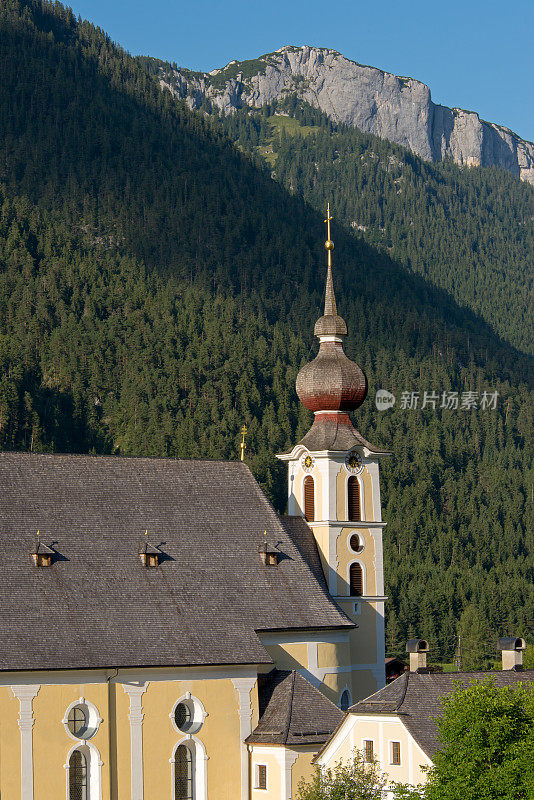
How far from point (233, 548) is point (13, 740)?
1177cm

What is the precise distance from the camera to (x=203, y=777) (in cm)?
5112

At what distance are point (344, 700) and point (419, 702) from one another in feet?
38.0

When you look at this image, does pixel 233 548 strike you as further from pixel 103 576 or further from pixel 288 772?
pixel 288 772

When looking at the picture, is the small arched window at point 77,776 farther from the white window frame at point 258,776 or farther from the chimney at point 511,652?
the chimney at point 511,652

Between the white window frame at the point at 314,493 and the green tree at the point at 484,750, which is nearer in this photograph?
the green tree at the point at 484,750

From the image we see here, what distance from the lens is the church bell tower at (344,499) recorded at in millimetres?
62250

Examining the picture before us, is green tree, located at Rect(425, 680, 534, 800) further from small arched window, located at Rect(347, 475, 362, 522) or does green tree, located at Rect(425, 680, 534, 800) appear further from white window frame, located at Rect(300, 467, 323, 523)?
white window frame, located at Rect(300, 467, 323, 523)

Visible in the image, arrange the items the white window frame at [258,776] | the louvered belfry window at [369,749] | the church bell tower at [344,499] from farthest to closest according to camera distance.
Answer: the church bell tower at [344,499] < the white window frame at [258,776] < the louvered belfry window at [369,749]

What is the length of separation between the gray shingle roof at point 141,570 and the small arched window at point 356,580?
6306 mm

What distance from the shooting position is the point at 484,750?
1539 inches

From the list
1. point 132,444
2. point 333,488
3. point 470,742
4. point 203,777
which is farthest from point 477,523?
point 470,742

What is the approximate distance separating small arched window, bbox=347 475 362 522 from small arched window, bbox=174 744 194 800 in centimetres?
1525

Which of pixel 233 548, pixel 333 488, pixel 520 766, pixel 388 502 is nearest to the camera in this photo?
pixel 520 766

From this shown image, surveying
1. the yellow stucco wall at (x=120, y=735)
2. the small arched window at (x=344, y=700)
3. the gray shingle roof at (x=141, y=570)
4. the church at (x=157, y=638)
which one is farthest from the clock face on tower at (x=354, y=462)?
the yellow stucco wall at (x=120, y=735)
